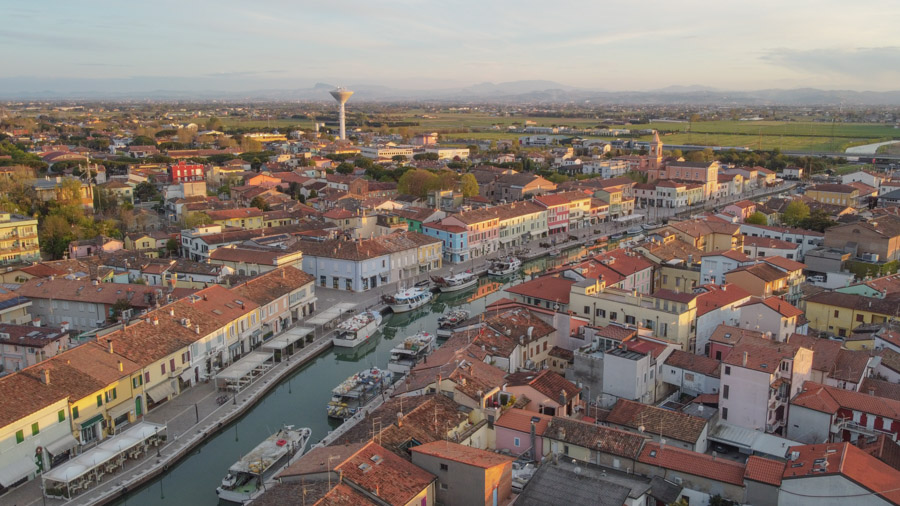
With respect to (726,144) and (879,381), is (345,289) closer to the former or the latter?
(879,381)

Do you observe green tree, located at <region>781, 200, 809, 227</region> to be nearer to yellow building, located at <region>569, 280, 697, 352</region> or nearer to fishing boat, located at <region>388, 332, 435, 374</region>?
yellow building, located at <region>569, 280, 697, 352</region>

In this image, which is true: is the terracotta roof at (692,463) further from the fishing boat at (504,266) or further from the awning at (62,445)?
the fishing boat at (504,266)

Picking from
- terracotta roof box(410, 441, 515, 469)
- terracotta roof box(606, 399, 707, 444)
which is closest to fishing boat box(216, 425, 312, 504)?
terracotta roof box(410, 441, 515, 469)

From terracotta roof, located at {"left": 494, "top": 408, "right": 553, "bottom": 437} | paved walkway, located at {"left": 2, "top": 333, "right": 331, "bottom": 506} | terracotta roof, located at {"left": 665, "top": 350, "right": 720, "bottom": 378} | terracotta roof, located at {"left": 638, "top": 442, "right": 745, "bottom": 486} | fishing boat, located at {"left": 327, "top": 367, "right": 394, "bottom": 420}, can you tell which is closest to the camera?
terracotta roof, located at {"left": 638, "top": 442, "right": 745, "bottom": 486}

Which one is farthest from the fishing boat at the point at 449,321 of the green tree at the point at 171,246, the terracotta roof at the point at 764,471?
the green tree at the point at 171,246

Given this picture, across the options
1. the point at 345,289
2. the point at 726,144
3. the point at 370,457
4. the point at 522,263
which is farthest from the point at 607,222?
the point at 726,144
